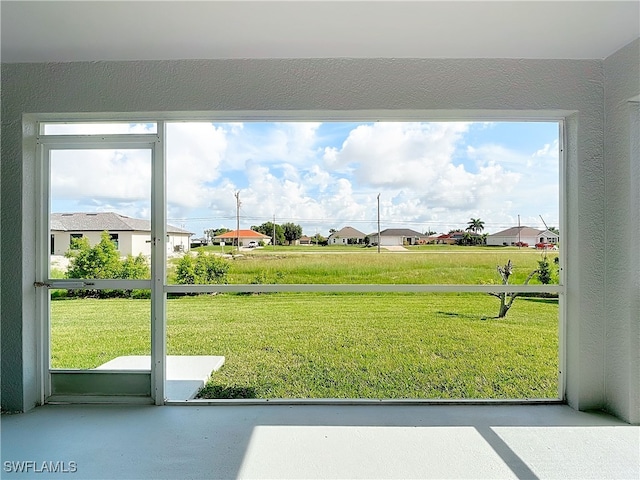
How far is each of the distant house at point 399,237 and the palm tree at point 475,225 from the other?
0.37 metres

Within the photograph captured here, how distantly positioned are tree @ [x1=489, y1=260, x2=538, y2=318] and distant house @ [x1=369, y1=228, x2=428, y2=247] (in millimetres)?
709

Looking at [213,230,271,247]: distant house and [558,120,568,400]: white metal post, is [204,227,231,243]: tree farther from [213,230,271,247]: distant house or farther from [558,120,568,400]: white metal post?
[558,120,568,400]: white metal post

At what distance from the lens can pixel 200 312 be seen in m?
3.73

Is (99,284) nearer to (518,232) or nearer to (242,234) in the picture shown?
(242,234)

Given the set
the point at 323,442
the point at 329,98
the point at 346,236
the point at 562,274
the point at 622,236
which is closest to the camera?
the point at 323,442

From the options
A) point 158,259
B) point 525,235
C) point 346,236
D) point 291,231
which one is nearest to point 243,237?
point 291,231

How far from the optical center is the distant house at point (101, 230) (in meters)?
3.71


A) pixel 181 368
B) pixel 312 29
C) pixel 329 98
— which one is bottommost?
pixel 181 368

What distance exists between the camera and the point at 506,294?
146 inches

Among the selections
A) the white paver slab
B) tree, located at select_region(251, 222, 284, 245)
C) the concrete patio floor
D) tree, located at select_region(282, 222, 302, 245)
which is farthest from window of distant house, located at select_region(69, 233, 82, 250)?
tree, located at select_region(282, 222, 302, 245)

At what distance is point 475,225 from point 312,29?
1990 millimetres

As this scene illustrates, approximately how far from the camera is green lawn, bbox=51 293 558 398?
12.1 feet

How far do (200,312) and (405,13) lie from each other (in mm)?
2684

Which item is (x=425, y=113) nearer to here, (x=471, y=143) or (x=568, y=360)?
(x=471, y=143)
